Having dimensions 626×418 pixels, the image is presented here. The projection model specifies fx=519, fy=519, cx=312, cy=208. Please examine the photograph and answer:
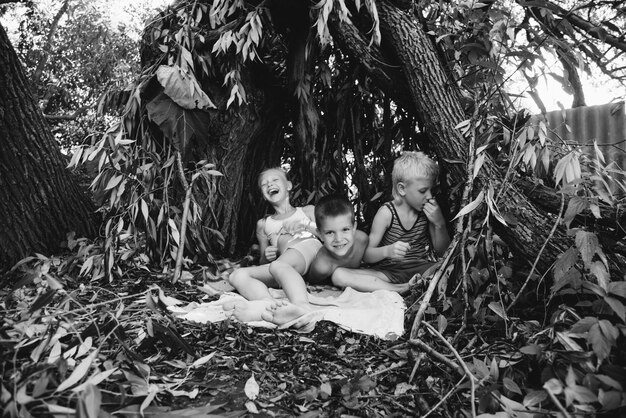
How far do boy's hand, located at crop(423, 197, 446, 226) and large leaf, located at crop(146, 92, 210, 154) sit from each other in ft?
4.98

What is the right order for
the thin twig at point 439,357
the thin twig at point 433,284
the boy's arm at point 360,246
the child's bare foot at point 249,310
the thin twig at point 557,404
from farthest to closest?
1. the boy's arm at point 360,246
2. the child's bare foot at point 249,310
3. the thin twig at point 433,284
4. the thin twig at point 439,357
5. the thin twig at point 557,404

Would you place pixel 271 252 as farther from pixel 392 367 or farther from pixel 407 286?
pixel 392 367

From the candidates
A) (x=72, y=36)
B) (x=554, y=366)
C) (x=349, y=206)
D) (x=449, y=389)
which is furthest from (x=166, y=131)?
(x=72, y=36)

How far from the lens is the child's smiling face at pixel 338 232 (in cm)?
309

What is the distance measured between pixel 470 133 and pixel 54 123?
868 cm

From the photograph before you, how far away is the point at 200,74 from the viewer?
352 centimetres

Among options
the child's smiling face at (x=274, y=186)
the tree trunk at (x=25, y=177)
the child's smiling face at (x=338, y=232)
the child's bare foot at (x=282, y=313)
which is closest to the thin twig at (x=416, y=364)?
the child's bare foot at (x=282, y=313)

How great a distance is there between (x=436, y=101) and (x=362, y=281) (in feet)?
3.75

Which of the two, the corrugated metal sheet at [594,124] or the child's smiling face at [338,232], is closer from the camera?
the child's smiling face at [338,232]

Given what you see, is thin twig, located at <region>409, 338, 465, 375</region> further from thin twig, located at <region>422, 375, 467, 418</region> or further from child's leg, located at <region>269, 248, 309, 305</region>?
child's leg, located at <region>269, 248, 309, 305</region>

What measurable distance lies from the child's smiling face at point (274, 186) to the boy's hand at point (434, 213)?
0.97m

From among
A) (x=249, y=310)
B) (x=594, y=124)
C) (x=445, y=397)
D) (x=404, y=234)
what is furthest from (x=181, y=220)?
(x=594, y=124)

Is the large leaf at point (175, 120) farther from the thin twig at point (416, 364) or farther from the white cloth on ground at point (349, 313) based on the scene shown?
the thin twig at point (416, 364)

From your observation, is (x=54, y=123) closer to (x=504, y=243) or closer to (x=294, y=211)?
(x=294, y=211)
